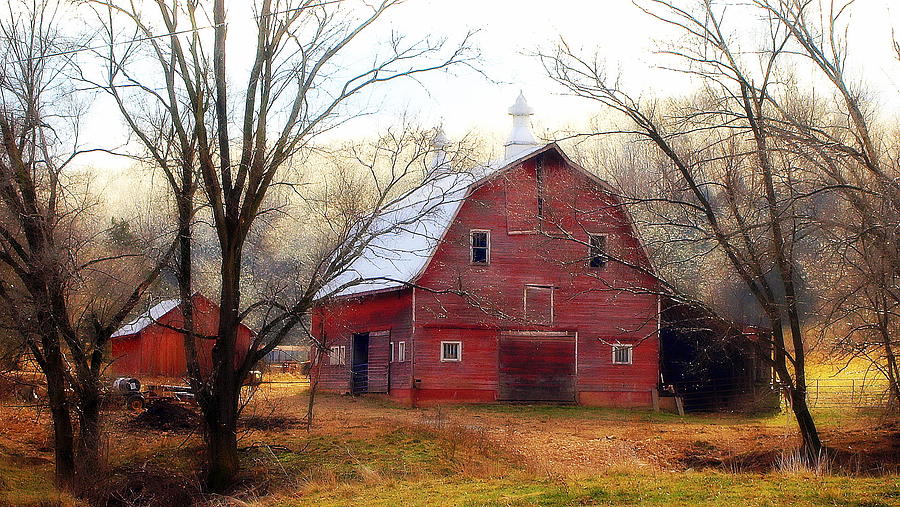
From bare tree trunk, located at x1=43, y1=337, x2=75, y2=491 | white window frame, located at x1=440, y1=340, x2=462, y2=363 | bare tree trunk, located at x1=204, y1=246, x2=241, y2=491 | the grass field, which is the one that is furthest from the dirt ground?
bare tree trunk, located at x1=43, y1=337, x2=75, y2=491

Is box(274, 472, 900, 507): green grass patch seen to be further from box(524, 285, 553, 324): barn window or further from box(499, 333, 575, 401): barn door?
box(524, 285, 553, 324): barn window

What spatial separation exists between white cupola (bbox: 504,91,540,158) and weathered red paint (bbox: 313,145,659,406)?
4318 millimetres

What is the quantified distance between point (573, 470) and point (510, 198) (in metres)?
13.9

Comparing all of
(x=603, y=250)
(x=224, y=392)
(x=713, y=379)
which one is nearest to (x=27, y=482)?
(x=224, y=392)

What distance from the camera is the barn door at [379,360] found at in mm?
30625

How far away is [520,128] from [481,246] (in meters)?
6.55

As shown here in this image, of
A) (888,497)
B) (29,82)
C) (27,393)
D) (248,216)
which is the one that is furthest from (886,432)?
(27,393)

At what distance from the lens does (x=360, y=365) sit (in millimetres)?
33031

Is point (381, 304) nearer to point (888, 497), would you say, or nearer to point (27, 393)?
point (27, 393)

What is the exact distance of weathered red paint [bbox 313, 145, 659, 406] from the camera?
93.7ft

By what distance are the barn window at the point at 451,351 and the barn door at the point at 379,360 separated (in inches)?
95.9

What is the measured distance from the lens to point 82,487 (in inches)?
647

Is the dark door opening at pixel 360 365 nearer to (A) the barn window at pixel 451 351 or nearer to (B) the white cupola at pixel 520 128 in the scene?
(A) the barn window at pixel 451 351

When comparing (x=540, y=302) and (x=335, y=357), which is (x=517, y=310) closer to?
(x=540, y=302)
